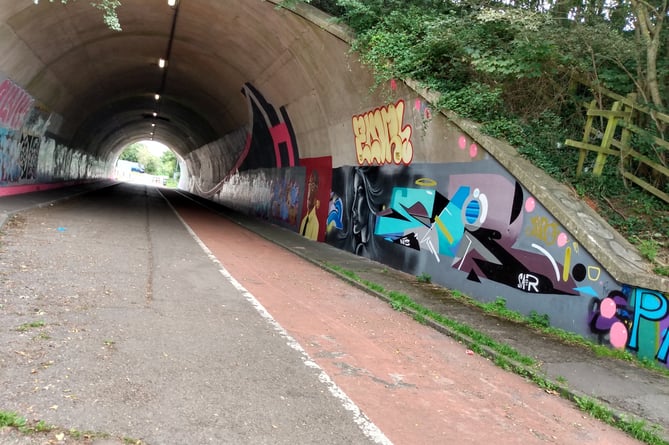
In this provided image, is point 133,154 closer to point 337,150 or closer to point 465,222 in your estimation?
point 337,150

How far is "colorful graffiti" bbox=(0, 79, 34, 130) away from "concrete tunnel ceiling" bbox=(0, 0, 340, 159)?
35cm

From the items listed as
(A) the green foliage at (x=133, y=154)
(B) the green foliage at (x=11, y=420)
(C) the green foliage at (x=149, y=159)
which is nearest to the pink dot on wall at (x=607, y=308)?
(B) the green foliage at (x=11, y=420)

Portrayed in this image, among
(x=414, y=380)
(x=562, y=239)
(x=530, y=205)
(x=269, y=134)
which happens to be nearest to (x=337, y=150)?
(x=269, y=134)

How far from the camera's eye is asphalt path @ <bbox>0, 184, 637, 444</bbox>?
3783mm

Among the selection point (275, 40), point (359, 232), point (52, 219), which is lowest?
point (52, 219)

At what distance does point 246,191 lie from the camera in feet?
86.8

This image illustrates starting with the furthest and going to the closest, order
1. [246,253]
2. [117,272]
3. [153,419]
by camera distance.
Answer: [246,253]
[117,272]
[153,419]

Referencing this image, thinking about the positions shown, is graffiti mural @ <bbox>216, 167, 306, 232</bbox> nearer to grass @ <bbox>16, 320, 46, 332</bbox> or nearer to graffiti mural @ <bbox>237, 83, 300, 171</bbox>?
graffiti mural @ <bbox>237, 83, 300, 171</bbox>

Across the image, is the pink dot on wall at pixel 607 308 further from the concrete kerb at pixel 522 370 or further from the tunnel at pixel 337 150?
the concrete kerb at pixel 522 370

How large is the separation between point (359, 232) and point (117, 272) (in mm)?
7076

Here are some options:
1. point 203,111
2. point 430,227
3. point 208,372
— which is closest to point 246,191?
point 203,111

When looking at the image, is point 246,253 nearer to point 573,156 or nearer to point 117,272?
point 117,272

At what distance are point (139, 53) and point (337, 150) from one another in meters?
9.26

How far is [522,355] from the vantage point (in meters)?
6.34
